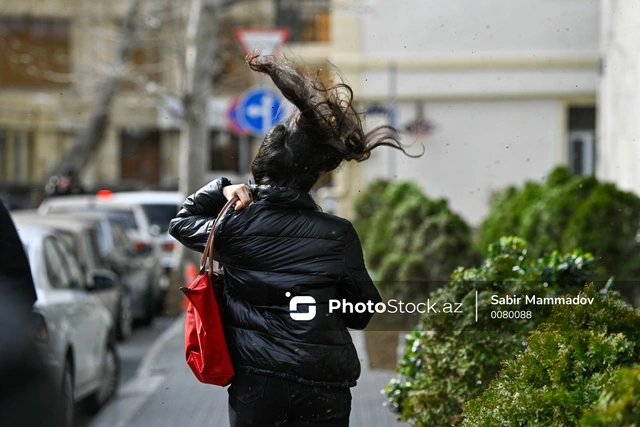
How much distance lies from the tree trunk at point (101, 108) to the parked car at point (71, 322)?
1547cm

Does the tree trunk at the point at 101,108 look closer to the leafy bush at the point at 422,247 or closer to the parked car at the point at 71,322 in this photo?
the leafy bush at the point at 422,247

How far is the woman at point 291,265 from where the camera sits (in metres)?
4.24

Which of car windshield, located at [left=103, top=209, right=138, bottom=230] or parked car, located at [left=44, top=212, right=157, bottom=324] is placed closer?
parked car, located at [left=44, top=212, right=157, bottom=324]

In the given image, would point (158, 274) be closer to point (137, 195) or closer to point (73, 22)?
point (137, 195)

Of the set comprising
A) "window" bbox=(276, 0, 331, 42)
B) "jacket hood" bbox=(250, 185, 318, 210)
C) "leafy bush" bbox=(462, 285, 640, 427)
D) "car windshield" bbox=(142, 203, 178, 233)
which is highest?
"window" bbox=(276, 0, 331, 42)

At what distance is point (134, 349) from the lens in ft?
42.2

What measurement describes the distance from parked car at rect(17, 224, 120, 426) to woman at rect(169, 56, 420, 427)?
295 cm

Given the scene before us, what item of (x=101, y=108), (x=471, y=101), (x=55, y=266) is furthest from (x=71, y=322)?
(x=101, y=108)

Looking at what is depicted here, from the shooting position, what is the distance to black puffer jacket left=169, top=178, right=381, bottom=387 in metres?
4.24

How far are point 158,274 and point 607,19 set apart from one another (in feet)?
22.6

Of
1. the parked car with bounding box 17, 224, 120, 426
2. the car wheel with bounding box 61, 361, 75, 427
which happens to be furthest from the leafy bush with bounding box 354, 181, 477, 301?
the car wheel with bounding box 61, 361, 75, 427

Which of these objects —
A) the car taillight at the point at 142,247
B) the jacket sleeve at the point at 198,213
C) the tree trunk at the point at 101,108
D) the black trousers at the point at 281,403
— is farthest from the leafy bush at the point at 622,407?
the tree trunk at the point at 101,108

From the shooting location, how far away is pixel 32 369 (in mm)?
3336

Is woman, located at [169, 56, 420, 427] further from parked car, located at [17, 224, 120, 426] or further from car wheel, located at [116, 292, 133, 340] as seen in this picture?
car wheel, located at [116, 292, 133, 340]
